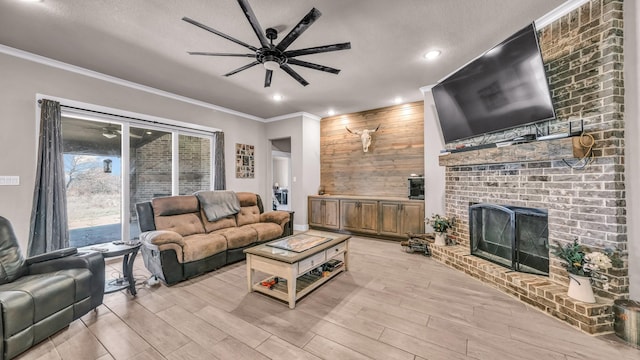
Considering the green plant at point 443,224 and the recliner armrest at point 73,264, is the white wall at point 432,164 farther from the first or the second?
the recliner armrest at point 73,264

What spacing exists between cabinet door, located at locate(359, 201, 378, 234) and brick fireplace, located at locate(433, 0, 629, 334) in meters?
2.26

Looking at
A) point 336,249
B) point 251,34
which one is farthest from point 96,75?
point 336,249

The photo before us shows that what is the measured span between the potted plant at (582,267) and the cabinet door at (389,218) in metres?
2.65

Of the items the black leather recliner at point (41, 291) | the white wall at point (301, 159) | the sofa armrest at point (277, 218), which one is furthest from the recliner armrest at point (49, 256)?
the white wall at point (301, 159)

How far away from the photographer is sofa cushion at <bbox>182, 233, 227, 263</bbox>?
294 centimetres

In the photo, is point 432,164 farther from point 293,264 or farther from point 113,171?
point 113,171

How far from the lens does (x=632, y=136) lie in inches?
78.3

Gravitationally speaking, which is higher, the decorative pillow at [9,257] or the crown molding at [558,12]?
the crown molding at [558,12]

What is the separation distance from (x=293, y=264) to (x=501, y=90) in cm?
291

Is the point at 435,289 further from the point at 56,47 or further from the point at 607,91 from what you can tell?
the point at 56,47

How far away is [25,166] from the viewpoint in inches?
120

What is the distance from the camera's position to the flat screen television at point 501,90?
237 cm

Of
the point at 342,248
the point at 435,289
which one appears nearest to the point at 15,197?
the point at 342,248

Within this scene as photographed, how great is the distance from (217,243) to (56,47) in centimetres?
297
